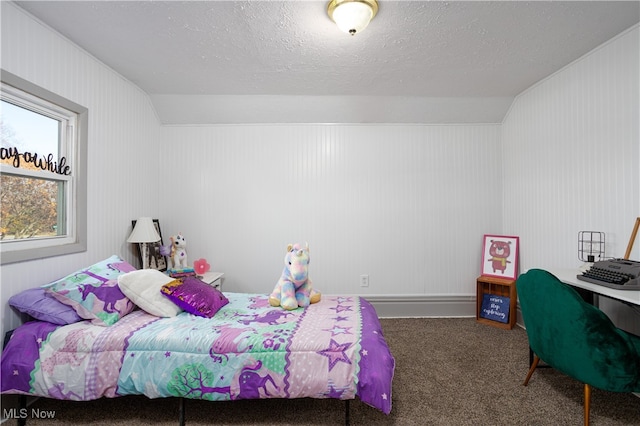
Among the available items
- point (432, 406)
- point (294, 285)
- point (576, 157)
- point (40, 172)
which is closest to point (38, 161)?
point (40, 172)

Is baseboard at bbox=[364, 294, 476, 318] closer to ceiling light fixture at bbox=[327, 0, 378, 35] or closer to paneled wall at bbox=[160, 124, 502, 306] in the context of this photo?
paneled wall at bbox=[160, 124, 502, 306]

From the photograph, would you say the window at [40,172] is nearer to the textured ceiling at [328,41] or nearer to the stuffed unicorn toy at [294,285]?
the textured ceiling at [328,41]

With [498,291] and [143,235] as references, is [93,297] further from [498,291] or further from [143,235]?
[498,291]

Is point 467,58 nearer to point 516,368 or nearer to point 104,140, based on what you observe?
point 516,368

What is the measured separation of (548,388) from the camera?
88.4 inches

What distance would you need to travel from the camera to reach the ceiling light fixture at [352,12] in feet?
6.24

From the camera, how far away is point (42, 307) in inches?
76.8

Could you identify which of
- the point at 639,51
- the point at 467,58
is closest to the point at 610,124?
the point at 639,51

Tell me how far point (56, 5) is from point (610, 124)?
402cm

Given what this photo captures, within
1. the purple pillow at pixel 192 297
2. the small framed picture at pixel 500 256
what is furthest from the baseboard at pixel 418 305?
the purple pillow at pixel 192 297

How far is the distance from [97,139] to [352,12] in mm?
2327

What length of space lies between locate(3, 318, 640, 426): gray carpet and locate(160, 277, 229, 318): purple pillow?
1.93 ft

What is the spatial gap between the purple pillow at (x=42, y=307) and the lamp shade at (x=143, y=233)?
0.98m

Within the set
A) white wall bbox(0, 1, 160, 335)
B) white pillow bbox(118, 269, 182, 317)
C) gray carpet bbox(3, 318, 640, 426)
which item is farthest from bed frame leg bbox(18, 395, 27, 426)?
white pillow bbox(118, 269, 182, 317)
